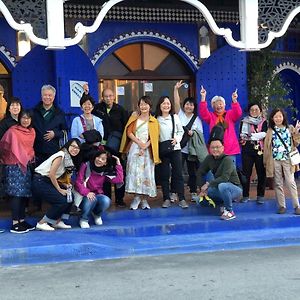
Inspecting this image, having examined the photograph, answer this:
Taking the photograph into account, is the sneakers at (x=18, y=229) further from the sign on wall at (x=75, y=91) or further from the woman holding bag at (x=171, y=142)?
the sign on wall at (x=75, y=91)

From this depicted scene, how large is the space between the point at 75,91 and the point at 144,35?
1.73 meters

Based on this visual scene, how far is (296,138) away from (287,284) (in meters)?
3.21

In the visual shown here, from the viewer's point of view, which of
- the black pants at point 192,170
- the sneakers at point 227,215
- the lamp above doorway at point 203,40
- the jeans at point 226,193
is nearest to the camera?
the jeans at point 226,193

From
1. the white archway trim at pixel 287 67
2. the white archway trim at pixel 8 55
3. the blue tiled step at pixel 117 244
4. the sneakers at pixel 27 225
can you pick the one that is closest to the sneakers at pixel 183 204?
the blue tiled step at pixel 117 244

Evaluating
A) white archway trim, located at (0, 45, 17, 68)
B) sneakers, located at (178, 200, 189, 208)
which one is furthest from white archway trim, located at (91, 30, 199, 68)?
sneakers, located at (178, 200, 189, 208)

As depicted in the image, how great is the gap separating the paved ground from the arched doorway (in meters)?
4.51

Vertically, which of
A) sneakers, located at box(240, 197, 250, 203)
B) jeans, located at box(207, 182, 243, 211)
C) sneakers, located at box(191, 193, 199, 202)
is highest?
jeans, located at box(207, 182, 243, 211)

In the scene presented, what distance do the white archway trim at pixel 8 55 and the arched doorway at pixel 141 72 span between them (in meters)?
1.51

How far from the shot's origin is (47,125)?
25.2 feet

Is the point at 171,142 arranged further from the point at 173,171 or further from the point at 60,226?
the point at 60,226

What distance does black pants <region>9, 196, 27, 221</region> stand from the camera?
722 centimetres

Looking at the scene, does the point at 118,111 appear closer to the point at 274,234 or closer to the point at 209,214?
the point at 209,214

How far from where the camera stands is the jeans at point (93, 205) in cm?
729

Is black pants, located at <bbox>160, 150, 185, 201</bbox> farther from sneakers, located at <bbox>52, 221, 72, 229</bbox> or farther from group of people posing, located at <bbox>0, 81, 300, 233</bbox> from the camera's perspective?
sneakers, located at <bbox>52, 221, 72, 229</bbox>
